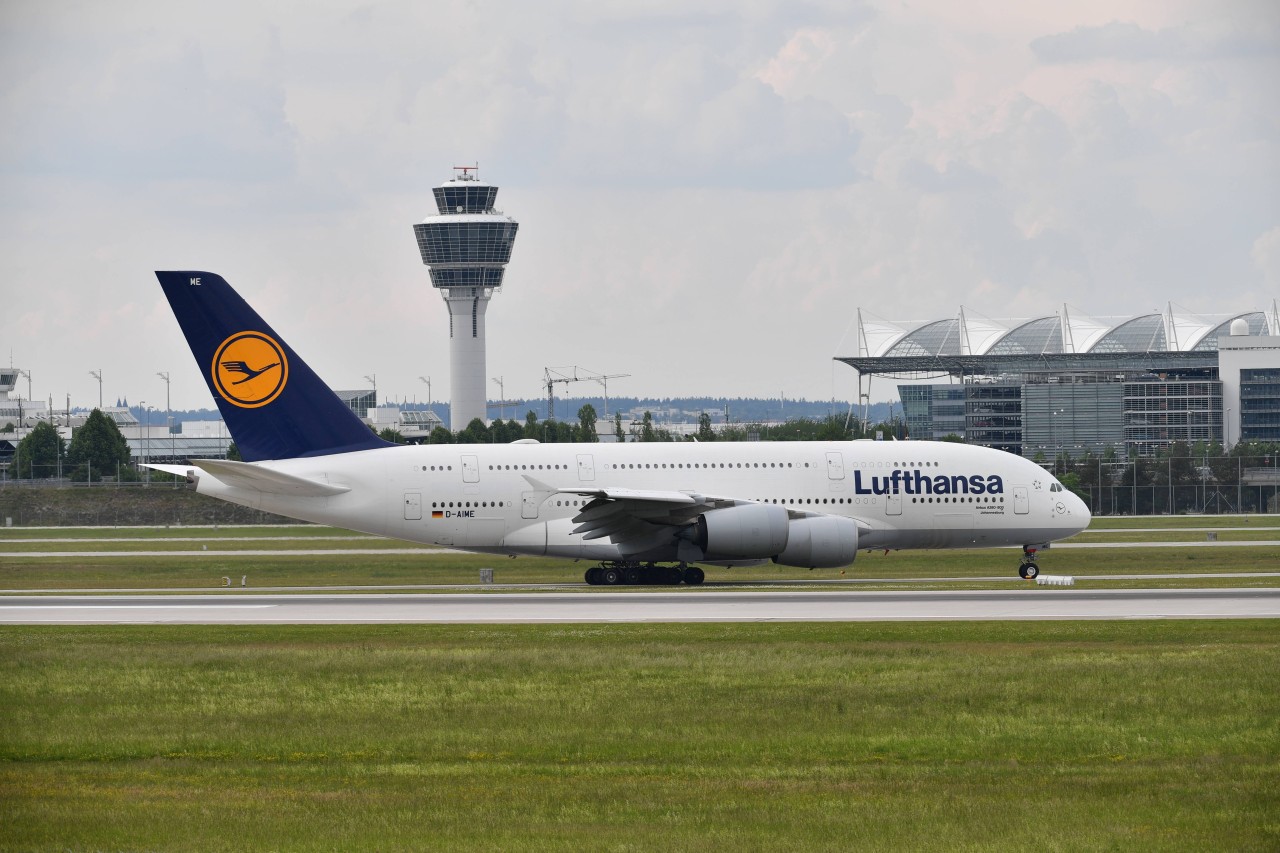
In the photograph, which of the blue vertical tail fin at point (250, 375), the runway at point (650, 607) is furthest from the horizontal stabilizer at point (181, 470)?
the runway at point (650, 607)

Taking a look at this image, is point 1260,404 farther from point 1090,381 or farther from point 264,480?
point 264,480

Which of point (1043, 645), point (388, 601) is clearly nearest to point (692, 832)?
point (1043, 645)

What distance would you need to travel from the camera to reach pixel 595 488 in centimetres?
4294

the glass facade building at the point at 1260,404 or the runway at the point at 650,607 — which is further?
the glass facade building at the point at 1260,404

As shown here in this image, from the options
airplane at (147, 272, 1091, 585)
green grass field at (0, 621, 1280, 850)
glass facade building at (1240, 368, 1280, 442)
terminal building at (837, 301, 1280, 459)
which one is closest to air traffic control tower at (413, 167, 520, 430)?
terminal building at (837, 301, 1280, 459)

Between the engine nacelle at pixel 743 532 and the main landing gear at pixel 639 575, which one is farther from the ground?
the engine nacelle at pixel 743 532

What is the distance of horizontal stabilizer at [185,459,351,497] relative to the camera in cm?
3950

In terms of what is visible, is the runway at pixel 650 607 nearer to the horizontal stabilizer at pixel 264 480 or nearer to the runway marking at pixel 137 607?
the runway marking at pixel 137 607

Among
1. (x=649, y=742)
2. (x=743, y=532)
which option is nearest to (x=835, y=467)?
(x=743, y=532)

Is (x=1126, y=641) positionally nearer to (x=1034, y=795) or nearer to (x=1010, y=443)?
(x=1034, y=795)

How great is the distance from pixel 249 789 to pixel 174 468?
994 inches

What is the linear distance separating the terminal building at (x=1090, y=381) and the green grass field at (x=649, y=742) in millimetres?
128698

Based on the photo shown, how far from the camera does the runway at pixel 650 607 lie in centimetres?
3100

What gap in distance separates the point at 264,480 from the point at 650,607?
41.7ft
